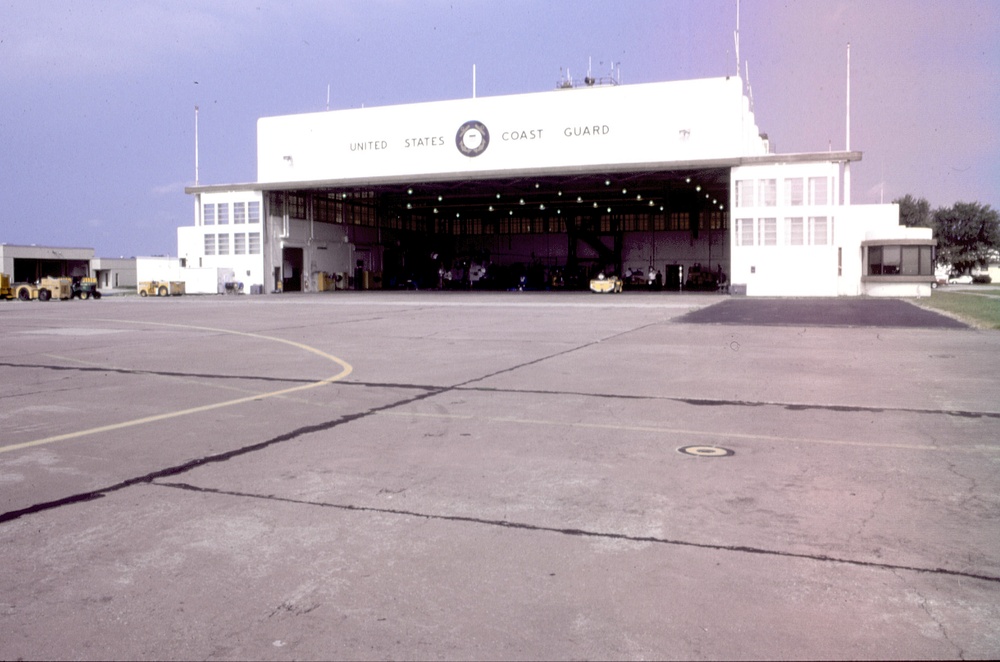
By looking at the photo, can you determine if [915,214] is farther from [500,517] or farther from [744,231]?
[500,517]

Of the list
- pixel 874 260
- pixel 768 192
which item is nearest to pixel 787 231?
pixel 768 192

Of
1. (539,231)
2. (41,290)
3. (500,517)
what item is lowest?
(500,517)

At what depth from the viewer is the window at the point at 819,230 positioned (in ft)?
148

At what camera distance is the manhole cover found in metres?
7.12

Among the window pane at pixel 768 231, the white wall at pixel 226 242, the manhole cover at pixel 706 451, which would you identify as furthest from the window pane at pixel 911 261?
the manhole cover at pixel 706 451

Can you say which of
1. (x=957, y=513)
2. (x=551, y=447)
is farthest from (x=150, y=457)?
(x=957, y=513)

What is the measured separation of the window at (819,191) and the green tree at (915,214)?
1893 inches

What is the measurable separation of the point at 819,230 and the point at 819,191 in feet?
7.13

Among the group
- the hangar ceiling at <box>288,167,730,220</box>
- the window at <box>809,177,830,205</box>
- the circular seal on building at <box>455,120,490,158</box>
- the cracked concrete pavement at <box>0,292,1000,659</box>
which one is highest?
the circular seal on building at <box>455,120,490,158</box>

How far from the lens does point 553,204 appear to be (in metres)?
68.2

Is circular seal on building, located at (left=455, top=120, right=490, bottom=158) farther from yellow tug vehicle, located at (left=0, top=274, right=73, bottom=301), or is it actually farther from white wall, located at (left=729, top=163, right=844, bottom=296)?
yellow tug vehicle, located at (left=0, top=274, right=73, bottom=301)

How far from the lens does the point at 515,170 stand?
50.7 meters

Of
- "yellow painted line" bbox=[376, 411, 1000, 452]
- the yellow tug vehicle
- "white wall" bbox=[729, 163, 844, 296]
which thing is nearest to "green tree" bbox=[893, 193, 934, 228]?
"white wall" bbox=[729, 163, 844, 296]

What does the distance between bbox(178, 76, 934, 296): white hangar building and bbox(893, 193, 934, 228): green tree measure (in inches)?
1073
